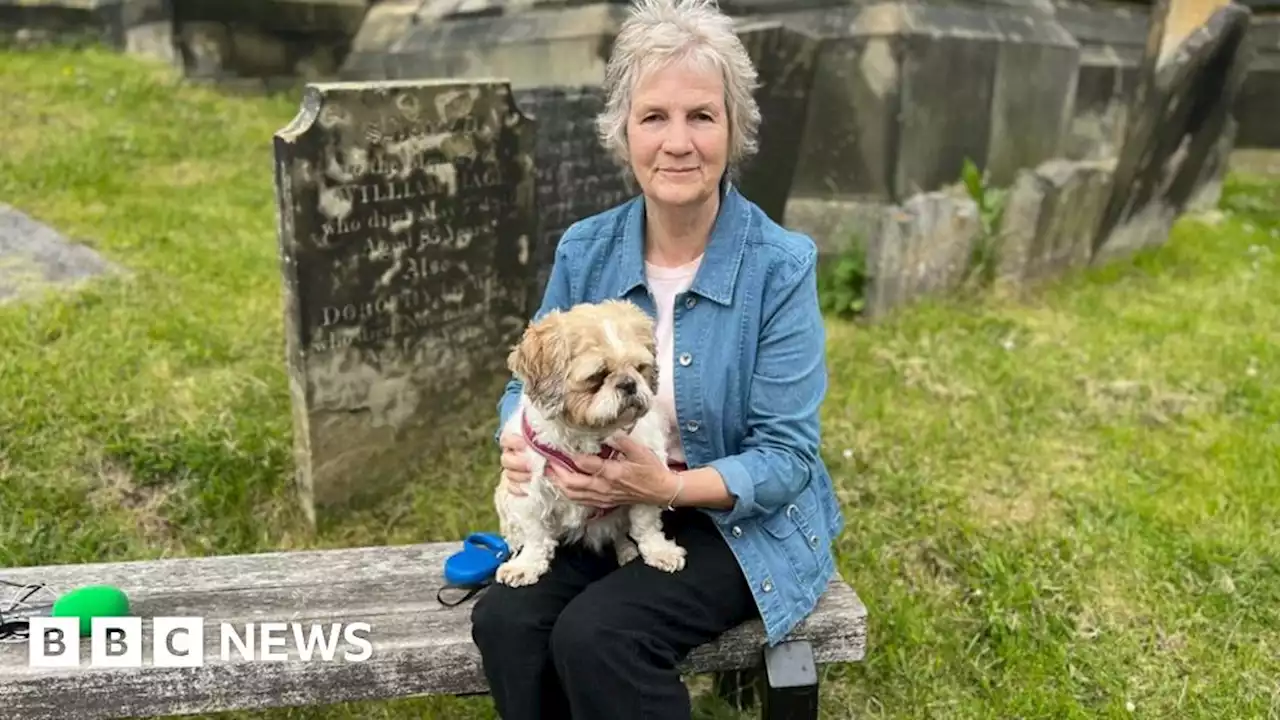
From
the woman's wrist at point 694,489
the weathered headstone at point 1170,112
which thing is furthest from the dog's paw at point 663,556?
the weathered headstone at point 1170,112

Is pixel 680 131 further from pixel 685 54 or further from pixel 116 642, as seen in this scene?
pixel 116 642

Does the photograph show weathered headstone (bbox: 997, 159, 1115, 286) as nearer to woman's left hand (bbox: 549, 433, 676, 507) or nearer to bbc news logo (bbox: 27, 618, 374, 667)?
woman's left hand (bbox: 549, 433, 676, 507)

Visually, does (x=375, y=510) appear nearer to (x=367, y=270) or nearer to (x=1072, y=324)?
(x=367, y=270)

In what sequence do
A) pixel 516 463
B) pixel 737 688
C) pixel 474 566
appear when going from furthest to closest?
pixel 737 688
pixel 474 566
pixel 516 463

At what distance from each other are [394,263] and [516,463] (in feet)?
6.16

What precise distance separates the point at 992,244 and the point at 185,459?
5040 mm

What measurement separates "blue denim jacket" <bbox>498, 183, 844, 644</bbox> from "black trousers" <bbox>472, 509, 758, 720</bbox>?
0.10 m

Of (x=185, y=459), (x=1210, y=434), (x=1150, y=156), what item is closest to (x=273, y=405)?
(x=185, y=459)

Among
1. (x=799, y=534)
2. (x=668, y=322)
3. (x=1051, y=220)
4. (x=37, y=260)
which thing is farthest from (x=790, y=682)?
(x=1051, y=220)

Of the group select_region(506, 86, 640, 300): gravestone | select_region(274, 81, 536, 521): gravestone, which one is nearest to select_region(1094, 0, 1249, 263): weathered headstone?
select_region(506, 86, 640, 300): gravestone

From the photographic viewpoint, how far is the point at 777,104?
6156 millimetres

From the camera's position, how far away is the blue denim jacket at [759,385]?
2733 mm

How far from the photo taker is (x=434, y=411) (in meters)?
4.80

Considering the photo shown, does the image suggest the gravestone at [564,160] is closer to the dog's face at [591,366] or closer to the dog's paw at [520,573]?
the dog's paw at [520,573]
